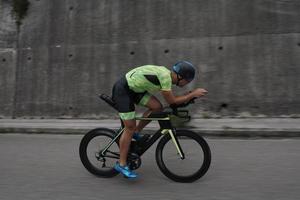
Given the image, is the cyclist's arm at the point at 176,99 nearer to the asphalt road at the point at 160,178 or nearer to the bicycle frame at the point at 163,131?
the bicycle frame at the point at 163,131

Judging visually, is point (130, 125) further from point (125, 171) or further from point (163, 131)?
point (125, 171)

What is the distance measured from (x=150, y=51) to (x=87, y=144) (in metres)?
6.11

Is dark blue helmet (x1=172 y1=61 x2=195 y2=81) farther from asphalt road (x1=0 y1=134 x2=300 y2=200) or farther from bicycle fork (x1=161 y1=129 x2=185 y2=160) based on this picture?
asphalt road (x1=0 y1=134 x2=300 y2=200)

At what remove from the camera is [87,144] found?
263 inches

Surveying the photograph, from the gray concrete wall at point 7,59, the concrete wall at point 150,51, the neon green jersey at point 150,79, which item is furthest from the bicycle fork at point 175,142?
the gray concrete wall at point 7,59

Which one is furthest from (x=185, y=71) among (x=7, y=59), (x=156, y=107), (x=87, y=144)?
(x=7, y=59)

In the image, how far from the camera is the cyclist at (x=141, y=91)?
234 inches

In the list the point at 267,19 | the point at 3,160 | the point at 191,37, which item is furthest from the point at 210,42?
the point at 3,160

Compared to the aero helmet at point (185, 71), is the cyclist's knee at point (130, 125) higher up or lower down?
lower down

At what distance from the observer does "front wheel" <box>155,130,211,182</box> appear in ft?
19.7

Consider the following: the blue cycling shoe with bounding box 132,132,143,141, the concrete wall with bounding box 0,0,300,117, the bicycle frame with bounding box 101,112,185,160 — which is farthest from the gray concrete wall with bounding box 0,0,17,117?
the bicycle frame with bounding box 101,112,185,160

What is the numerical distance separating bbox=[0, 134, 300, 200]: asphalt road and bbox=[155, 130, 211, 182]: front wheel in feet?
0.42

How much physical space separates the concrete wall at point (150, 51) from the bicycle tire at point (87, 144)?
537 cm

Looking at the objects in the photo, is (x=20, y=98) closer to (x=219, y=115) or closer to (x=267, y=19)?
(x=219, y=115)
